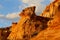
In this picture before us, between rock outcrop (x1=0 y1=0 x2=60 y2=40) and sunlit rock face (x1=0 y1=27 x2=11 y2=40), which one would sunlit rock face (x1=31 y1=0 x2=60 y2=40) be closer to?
rock outcrop (x1=0 y1=0 x2=60 y2=40)

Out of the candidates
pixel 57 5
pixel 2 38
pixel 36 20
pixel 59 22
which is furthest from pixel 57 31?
pixel 2 38

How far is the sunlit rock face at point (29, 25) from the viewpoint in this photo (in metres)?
65.3

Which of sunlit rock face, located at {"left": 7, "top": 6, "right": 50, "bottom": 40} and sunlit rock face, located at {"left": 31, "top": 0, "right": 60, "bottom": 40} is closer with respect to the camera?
sunlit rock face, located at {"left": 31, "top": 0, "right": 60, "bottom": 40}

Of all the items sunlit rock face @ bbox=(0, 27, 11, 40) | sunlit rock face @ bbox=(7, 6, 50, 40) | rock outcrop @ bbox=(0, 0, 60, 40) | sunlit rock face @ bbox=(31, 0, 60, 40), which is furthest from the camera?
sunlit rock face @ bbox=(0, 27, 11, 40)

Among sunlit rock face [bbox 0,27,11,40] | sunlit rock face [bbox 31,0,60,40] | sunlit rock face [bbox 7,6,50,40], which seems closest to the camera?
sunlit rock face [bbox 31,0,60,40]

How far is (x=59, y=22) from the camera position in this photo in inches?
2511

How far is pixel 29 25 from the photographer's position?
67.2m

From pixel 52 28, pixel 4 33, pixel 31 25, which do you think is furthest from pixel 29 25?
pixel 4 33

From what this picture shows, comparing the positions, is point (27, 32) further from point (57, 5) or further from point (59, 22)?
point (57, 5)

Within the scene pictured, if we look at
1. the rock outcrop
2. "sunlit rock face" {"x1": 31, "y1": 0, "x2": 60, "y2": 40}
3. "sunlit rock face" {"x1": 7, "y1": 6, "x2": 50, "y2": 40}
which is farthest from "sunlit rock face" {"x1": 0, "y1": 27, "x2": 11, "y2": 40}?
"sunlit rock face" {"x1": 7, "y1": 6, "x2": 50, "y2": 40}

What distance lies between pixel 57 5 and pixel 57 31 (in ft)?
77.3

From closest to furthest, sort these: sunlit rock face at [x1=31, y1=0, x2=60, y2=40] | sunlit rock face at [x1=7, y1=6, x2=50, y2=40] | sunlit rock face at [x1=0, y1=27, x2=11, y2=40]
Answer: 1. sunlit rock face at [x1=31, y1=0, x2=60, y2=40]
2. sunlit rock face at [x1=7, y1=6, x2=50, y2=40]
3. sunlit rock face at [x1=0, y1=27, x2=11, y2=40]

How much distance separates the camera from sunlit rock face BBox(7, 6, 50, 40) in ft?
214

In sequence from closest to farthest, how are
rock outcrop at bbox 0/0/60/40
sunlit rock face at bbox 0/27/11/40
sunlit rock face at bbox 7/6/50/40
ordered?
1. rock outcrop at bbox 0/0/60/40
2. sunlit rock face at bbox 7/6/50/40
3. sunlit rock face at bbox 0/27/11/40
